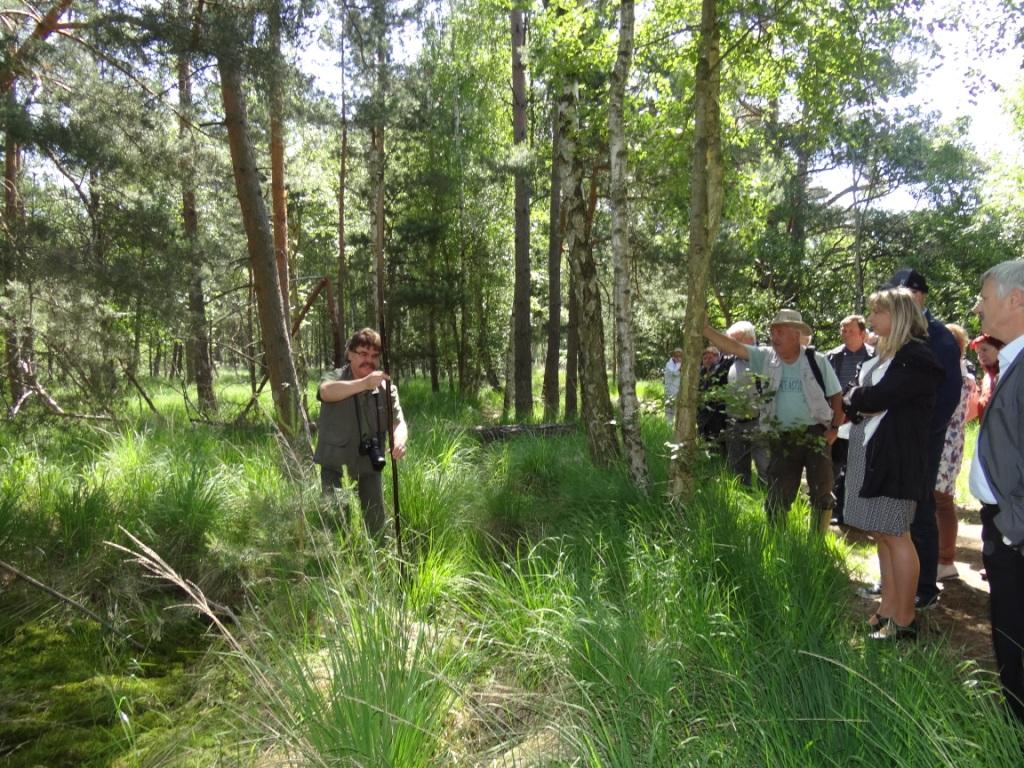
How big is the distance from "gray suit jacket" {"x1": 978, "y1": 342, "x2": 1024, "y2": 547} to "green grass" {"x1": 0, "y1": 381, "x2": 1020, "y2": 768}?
61 centimetres

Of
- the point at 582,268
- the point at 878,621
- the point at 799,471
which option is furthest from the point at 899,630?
the point at 582,268

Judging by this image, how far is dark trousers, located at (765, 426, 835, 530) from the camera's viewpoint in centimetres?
479

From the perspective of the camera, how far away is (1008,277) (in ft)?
8.28

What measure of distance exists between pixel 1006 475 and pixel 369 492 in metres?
3.80

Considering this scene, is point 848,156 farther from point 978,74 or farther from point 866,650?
point 866,650

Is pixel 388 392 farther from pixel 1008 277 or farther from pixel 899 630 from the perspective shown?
pixel 1008 277

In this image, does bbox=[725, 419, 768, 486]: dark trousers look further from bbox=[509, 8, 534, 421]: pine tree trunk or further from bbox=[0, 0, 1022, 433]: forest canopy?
bbox=[509, 8, 534, 421]: pine tree trunk

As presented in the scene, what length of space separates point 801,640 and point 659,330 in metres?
21.0

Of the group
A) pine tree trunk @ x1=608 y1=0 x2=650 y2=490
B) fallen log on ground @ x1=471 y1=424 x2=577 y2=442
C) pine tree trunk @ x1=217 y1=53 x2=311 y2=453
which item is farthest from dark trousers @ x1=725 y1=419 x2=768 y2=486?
pine tree trunk @ x1=217 y1=53 x2=311 y2=453

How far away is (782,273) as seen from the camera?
19.7 m

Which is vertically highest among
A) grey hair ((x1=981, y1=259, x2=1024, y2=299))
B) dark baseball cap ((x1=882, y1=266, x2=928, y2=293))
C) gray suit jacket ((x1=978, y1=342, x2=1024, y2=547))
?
dark baseball cap ((x1=882, y1=266, x2=928, y2=293))

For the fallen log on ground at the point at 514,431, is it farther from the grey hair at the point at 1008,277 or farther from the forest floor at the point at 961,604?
the grey hair at the point at 1008,277

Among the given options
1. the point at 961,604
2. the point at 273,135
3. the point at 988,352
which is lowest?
the point at 961,604

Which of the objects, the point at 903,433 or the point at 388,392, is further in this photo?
the point at 388,392
